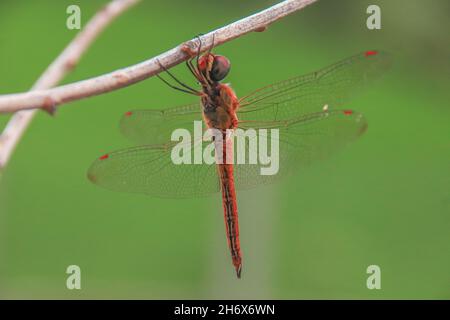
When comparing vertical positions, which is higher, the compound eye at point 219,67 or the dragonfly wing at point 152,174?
the compound eye at point 219,67

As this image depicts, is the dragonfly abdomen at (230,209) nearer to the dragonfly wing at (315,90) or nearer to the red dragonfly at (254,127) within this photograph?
the red dragonfly at (254,127)

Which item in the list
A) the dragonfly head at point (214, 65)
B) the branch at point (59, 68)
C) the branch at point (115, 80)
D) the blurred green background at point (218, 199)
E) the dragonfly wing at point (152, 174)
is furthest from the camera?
the blurred green background at point (218, 199)

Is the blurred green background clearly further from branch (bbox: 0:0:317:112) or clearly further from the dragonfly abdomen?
branch (bbox: 0:0:317:112)

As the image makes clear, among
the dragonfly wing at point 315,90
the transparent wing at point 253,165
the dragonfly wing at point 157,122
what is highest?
the dragonfly wing at point 315,90

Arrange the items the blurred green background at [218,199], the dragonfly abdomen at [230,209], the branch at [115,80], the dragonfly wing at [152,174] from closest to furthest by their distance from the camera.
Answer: the branch at [115,80] < the dragonfly wing at [152,174] < the dragonfly abdomen at [230,209] < the blurred green background at [218,199]

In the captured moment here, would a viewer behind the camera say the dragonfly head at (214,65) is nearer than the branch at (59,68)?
No

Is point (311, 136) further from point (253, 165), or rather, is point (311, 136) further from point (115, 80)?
point (115, 80)

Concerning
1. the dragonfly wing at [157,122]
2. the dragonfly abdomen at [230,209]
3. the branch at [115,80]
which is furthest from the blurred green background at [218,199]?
the branch at [115,80]

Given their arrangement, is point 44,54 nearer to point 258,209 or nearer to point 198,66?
point 258,209
